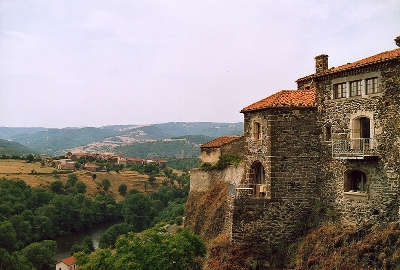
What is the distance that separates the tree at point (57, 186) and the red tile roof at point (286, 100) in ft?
286

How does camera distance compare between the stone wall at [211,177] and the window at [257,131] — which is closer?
the window at [257,131]

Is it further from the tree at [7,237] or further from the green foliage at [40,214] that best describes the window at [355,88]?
the tree at [7,237]

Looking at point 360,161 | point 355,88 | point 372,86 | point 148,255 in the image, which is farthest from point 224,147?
point 372,86

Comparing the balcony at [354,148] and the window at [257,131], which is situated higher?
the window at [257,131]

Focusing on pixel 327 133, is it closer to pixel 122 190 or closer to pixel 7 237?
pixel 7 237

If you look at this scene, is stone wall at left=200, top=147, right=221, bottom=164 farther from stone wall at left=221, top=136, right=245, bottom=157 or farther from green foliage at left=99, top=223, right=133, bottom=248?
green foliage at left=99, top=223, right=133, bottom=248

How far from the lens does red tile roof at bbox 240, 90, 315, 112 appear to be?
69.5 ft

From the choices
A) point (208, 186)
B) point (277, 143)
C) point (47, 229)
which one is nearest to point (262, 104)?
point (277, 143)

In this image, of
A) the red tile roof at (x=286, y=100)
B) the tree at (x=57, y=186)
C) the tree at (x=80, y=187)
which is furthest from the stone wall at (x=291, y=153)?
the tree at (x=80, y=187)

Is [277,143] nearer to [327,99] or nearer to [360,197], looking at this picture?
[327,99]

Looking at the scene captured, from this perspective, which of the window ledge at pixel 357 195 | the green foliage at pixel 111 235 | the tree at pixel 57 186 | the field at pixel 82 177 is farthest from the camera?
the field at pixel 82 177

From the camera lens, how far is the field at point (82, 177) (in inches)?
3907

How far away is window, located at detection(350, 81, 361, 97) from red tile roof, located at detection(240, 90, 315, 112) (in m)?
2.55

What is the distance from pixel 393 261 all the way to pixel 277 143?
27.1ft
